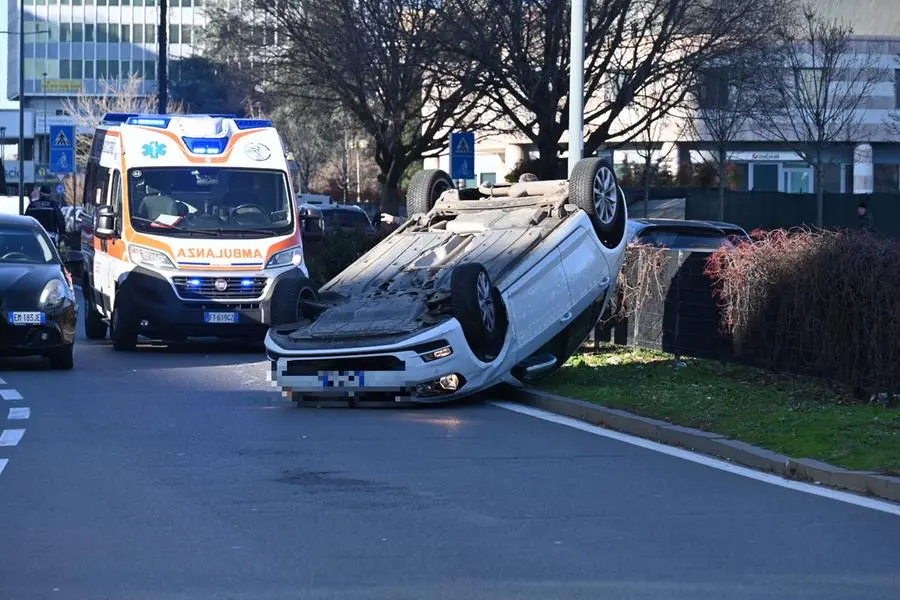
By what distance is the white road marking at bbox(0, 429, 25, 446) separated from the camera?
11.6 metres

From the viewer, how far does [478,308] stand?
1343cm

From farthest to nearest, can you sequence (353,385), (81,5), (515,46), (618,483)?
(81,5) → (515,46) → (353,385) → (618,483)

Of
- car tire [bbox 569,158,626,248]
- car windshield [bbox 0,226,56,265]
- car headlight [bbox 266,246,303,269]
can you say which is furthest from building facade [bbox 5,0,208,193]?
car tire [bbox 569,158,626,248]

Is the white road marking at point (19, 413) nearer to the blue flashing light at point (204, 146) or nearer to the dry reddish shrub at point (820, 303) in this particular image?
the dry reddish shrub at point (820, 303)

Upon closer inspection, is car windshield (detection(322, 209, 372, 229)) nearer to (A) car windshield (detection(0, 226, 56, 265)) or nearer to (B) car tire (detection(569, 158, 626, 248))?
(A) car windshield (detection(0, 226, 56, 265))

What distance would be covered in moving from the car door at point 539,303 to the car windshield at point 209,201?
646cm

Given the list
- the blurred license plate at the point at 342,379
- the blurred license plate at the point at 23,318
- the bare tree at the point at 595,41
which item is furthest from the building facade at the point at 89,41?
the blurred license plate at the point at 342,379

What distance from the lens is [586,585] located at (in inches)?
275

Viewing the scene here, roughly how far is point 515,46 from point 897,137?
38554mm

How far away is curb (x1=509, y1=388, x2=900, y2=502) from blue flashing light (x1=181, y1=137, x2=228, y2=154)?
24.6ft

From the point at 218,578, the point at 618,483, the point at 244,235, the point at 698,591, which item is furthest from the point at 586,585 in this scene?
the point at 244,235

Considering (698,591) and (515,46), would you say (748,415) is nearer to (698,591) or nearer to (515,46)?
(698,591)

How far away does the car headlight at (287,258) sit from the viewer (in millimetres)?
19758

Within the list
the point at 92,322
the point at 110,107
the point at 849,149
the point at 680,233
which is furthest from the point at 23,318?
the point at 110,107
